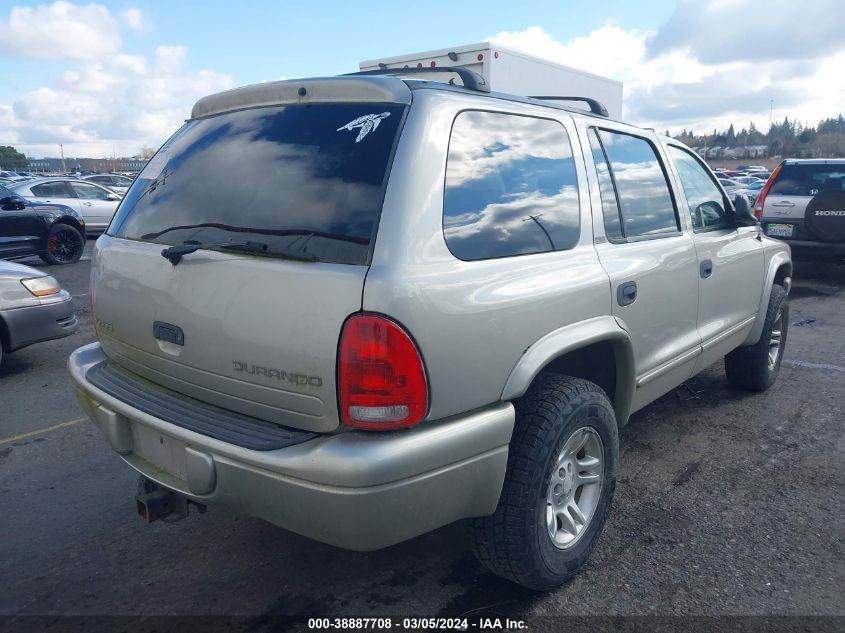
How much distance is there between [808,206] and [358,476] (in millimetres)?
9081

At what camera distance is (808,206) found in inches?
357

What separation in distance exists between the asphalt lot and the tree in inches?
3074

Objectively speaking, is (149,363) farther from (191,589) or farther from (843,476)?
(843,476)

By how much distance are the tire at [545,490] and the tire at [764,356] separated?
2.54 meters

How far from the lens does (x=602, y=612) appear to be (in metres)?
2.57

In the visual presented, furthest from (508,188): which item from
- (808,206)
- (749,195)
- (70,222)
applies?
(749,195)

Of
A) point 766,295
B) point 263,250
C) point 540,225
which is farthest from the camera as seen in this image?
point 766,295

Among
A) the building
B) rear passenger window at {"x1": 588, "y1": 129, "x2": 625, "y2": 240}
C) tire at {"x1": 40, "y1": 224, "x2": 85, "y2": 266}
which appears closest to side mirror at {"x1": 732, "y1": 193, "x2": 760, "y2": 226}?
rear passenger window at {"x1": 588, "y1": 129, "x2": 625, "y2": 240}

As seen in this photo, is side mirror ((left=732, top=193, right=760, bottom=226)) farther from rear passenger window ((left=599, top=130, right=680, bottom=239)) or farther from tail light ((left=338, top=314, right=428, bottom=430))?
tail light ((left=338, top=314, right=428, bottom=430))

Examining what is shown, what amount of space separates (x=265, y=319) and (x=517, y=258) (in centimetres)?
93

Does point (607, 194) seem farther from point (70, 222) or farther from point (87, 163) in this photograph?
Result: point (87, 163)

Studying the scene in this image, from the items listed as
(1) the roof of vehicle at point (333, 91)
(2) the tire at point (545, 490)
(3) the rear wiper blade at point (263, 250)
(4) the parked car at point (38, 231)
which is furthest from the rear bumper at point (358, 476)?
(4) the parked car at point (38, 231)

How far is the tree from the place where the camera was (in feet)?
230

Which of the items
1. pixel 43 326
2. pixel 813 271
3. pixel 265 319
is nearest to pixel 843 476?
pixel 265 319
